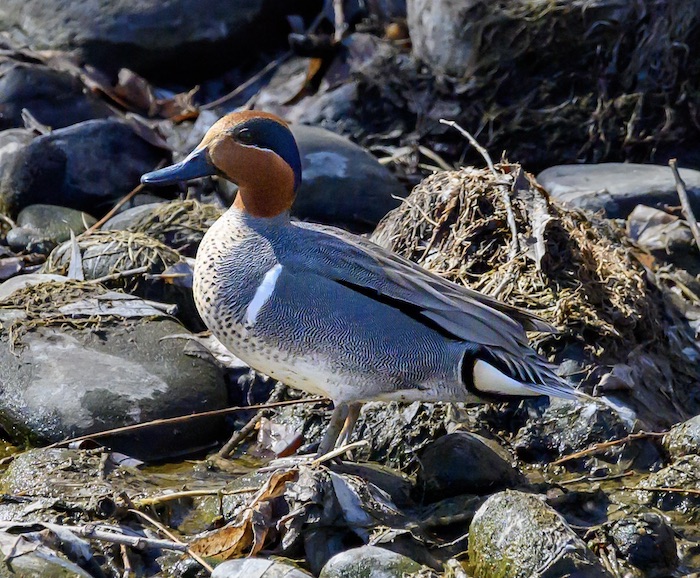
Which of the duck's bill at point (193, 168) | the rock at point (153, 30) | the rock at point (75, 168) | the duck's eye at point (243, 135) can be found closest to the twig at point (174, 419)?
the duck's bill at point (193, 168)

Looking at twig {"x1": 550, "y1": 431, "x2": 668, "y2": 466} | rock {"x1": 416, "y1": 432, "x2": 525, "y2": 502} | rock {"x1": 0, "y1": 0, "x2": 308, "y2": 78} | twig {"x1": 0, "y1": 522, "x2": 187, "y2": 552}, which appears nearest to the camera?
twig {"x1": 0, "y1": 522, "x2": 187, "y2": 552}

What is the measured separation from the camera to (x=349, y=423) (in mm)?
4375

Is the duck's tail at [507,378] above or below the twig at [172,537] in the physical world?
above

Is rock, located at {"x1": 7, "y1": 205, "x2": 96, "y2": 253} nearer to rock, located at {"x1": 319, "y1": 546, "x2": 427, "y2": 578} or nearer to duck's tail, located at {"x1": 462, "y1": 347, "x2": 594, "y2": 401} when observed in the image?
duck's tail, located at {"x1": 462, "y1": 347, "x2": 594, "y2": 401}

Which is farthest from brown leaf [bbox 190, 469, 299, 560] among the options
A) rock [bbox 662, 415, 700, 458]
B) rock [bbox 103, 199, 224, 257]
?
rock [bbox 103, 199, 224, 257]

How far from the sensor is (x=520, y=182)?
5664mm

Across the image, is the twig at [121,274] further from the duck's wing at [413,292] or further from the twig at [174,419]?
the duck's wing at [413,292]

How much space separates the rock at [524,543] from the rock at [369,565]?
0.83ft

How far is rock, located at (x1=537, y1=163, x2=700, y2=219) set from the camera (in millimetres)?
6723

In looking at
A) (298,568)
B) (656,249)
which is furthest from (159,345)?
(656,249)

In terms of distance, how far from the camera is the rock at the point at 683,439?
448 centimetres

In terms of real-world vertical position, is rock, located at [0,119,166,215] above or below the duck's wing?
below

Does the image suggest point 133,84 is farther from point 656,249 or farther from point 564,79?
point 656,249

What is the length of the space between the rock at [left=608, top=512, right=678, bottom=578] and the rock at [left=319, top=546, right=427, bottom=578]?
0.73 metres
